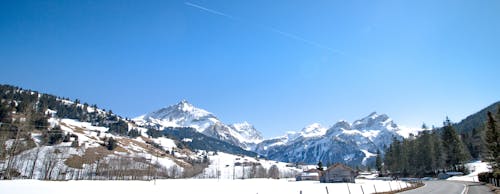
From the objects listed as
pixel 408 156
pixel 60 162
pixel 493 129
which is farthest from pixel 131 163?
pixel 493 129

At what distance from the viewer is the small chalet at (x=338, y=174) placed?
111m

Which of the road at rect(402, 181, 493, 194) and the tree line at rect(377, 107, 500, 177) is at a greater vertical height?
the tree line at rect(377, 107, 500, 177)

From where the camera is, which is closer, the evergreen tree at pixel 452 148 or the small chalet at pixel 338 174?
the evergreen tree at pixel 452 148

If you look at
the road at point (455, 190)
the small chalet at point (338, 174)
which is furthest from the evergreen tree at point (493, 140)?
the small chalet at point (338, 174)

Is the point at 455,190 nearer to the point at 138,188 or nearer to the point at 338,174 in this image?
the point at 138,188

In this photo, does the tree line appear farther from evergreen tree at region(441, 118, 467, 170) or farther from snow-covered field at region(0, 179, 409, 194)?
snow-covered field at region(0, 179, 409, 194)

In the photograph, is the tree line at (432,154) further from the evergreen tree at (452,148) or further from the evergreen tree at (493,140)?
the evergreen tree at (493,140)

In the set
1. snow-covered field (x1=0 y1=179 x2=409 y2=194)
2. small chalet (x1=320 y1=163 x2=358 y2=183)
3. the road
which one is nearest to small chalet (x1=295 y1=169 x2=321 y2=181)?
small chalet (x1=320 y1=163 x2=358 y2=183)

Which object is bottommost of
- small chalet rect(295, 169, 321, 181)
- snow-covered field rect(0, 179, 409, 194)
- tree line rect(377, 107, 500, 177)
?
small chalet rect(295, 169, 321, 181)

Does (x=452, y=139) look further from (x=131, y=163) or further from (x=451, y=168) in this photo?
(x=131, y=163)

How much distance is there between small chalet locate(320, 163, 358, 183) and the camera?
11138 cm

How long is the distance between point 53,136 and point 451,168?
8388 inches

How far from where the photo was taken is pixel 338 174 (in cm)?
11344

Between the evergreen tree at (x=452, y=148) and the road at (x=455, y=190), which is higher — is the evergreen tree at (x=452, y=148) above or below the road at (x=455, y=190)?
above
